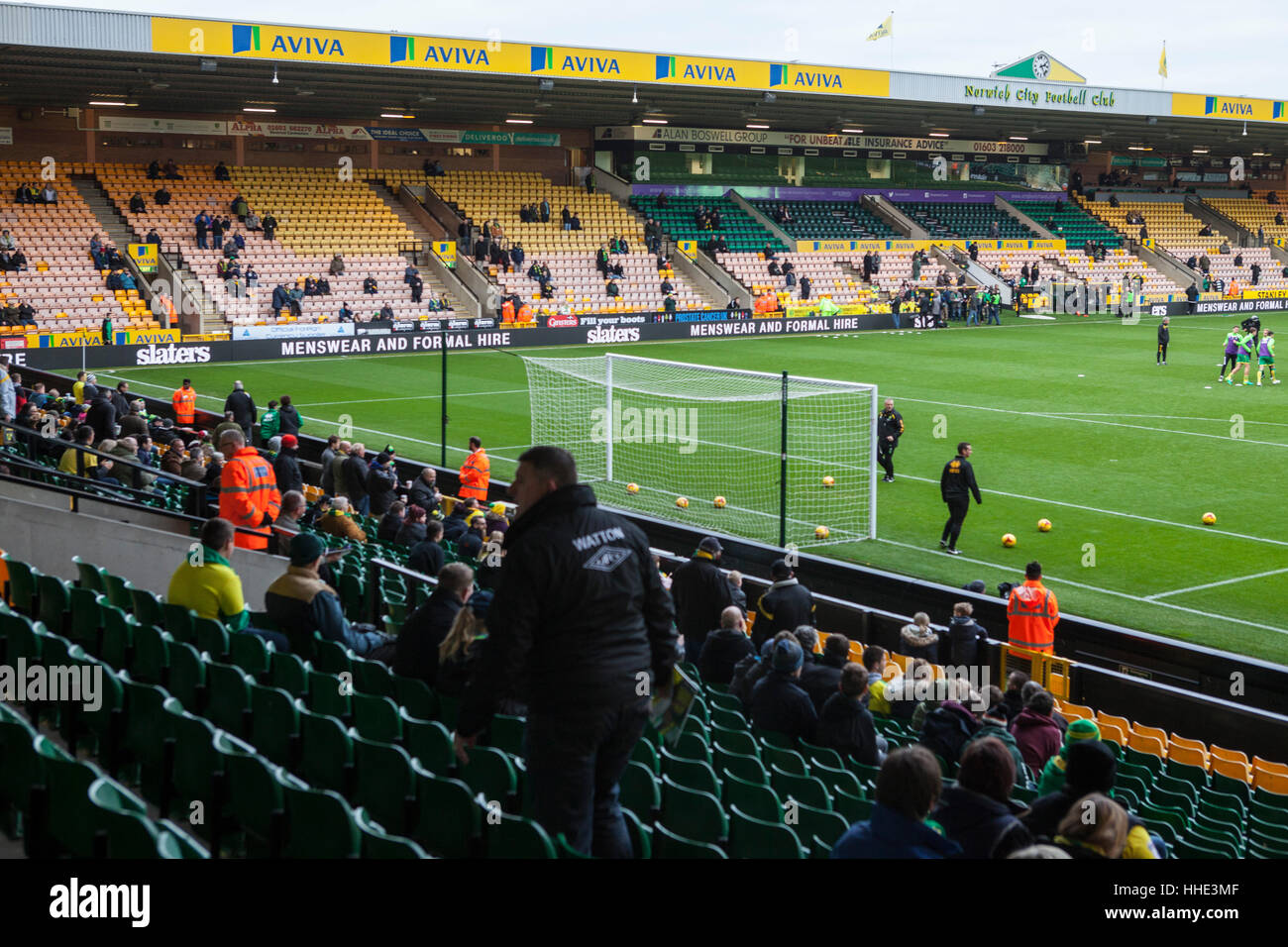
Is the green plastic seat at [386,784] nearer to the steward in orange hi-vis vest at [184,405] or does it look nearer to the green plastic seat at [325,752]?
the green plastic seat at [325,752]

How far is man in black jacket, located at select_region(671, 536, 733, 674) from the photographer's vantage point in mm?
11422

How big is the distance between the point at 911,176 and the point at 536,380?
3924cm

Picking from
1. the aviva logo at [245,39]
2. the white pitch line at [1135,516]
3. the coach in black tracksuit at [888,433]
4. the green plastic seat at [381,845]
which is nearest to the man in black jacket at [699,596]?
the green plastic seat at [381,845]

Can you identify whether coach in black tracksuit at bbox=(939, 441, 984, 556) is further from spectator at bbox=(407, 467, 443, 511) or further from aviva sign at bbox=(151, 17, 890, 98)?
aviva sign at bbox=(151, 17, 890, 98)

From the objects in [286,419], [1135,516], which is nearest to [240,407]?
[286,419]

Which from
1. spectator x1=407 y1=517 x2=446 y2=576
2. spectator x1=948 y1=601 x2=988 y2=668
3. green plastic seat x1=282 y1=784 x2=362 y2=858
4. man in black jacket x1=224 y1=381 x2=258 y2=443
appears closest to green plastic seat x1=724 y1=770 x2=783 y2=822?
green plastic seat x1=282 y1=784 x2=362 y2=858

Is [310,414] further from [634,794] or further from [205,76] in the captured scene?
[634,794]

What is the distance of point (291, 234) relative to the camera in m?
46.8

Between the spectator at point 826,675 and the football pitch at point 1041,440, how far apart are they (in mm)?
5849

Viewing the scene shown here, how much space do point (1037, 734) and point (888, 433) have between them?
13812mm

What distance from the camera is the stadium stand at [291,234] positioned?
42.8m

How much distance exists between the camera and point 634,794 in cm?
629

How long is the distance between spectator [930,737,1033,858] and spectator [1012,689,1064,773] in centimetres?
310
